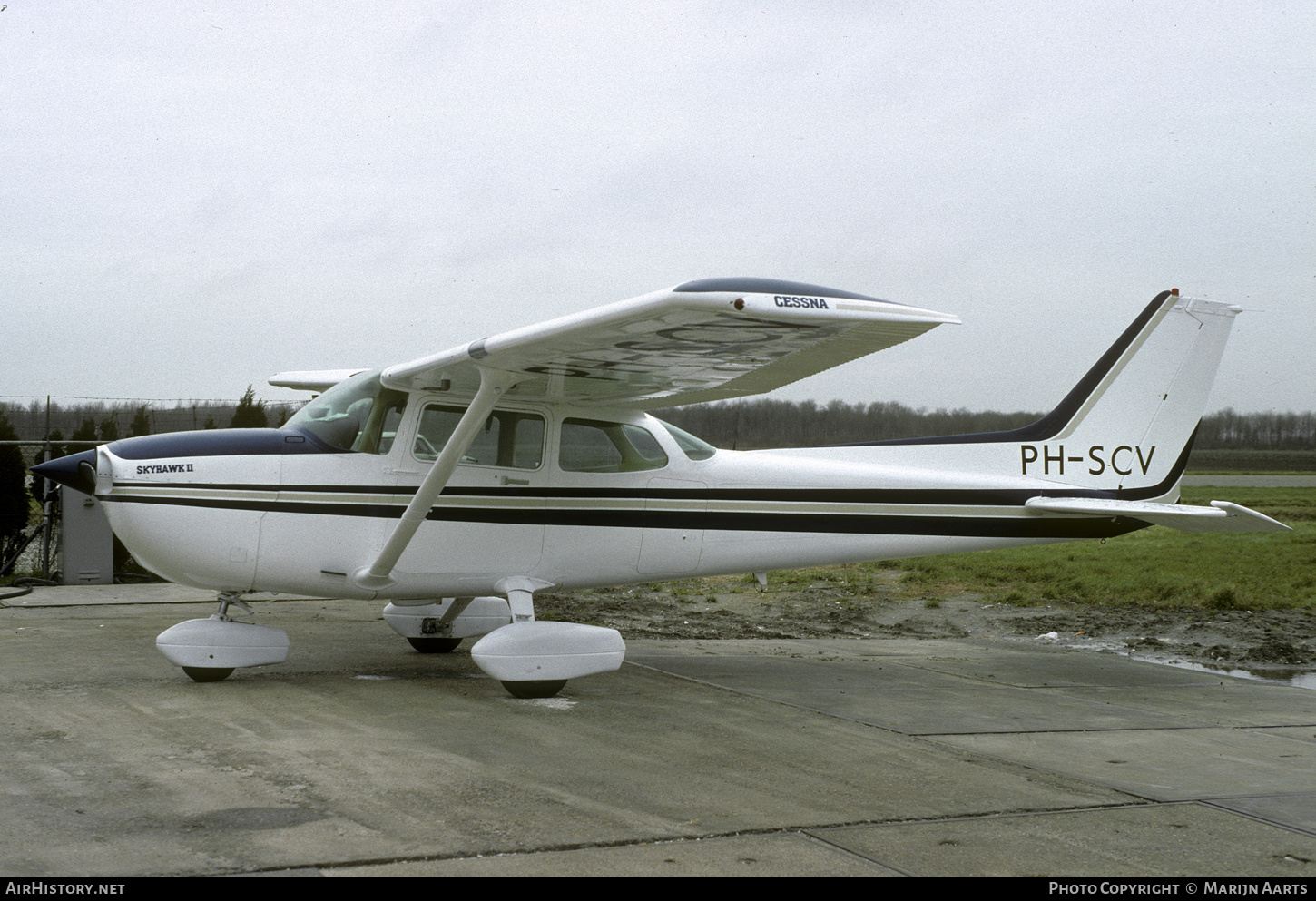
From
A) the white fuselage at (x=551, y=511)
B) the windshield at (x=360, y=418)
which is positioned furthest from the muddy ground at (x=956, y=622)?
the windshield at (x=360, y=418)

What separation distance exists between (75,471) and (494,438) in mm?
2739

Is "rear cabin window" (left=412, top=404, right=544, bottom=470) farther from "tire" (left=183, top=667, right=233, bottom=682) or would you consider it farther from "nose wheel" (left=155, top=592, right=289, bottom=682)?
"tire" (left=183, top=667, right=233, bottom=682)

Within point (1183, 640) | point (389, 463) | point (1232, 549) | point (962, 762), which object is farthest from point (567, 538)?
point (1232, 549)

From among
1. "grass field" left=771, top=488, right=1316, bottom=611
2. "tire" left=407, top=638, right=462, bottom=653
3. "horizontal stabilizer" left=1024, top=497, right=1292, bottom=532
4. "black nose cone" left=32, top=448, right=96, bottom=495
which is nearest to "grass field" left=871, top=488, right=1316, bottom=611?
"grass field" left=771, top=488, right=1316, bottom=611

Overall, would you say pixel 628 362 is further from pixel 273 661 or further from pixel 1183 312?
pixel 1183 312

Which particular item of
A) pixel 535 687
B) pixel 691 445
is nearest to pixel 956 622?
pixel 691 445

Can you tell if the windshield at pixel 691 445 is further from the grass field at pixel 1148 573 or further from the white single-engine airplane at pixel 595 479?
the grass field at pixel 1148 573

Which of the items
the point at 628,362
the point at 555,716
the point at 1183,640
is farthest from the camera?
the point at 1183,640

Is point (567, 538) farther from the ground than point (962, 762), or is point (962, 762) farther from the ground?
point (567, 538)

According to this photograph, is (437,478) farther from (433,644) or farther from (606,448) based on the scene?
(433,644)

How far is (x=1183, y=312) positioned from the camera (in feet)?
30.4

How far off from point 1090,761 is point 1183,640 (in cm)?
592

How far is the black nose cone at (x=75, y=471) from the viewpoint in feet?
22.8

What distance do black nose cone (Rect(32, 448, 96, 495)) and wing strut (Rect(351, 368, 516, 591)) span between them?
1.78 meters
